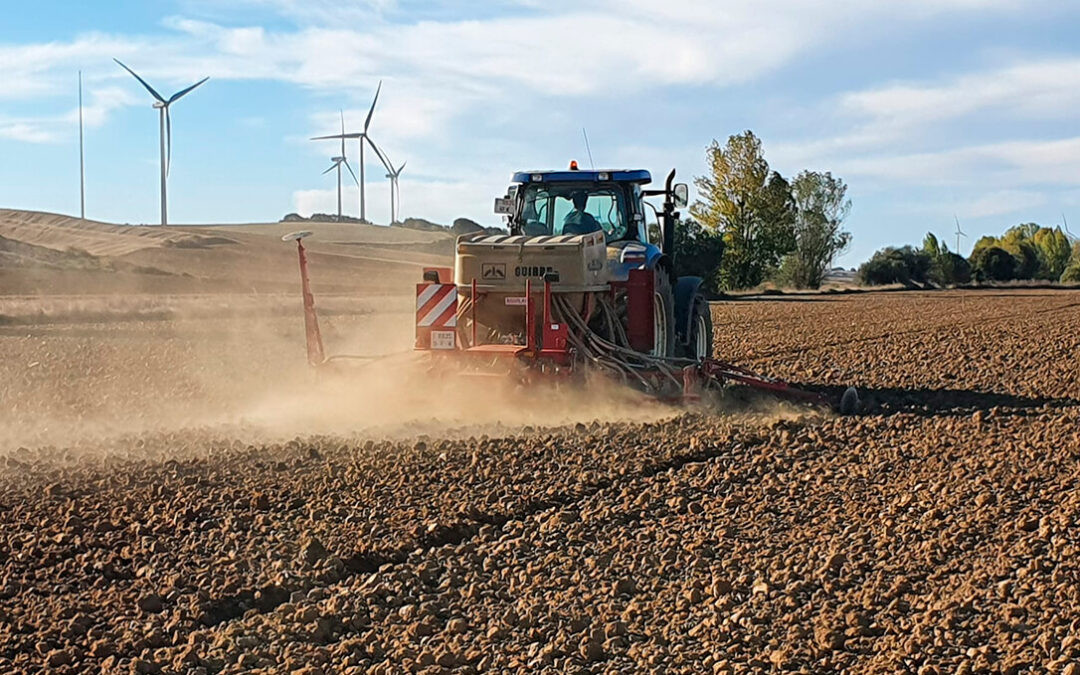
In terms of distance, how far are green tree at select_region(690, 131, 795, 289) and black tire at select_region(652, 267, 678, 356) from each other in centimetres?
4742

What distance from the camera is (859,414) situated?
440 inches

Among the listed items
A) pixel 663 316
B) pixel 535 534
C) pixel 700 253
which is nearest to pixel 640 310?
pixel 663 316

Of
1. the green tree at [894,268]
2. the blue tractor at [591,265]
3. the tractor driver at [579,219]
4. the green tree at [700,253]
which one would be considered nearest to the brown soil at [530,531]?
the blue tractor at [591,265]

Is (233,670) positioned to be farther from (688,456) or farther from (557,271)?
(557,271)

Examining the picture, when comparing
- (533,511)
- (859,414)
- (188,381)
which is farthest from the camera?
(188,381)

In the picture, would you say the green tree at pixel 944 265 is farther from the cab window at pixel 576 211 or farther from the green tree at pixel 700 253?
the cab window at pixel 576 211

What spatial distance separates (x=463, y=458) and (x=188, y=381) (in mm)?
6474

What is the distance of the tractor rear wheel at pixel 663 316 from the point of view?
12477 mm

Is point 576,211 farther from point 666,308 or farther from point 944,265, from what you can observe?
point 944,265

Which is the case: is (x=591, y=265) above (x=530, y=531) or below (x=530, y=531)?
above

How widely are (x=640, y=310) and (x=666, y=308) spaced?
0.76 m

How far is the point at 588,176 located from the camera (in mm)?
13172

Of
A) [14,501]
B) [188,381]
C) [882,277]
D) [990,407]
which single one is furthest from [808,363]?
[882,277]

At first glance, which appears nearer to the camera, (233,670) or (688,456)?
(233,670)
